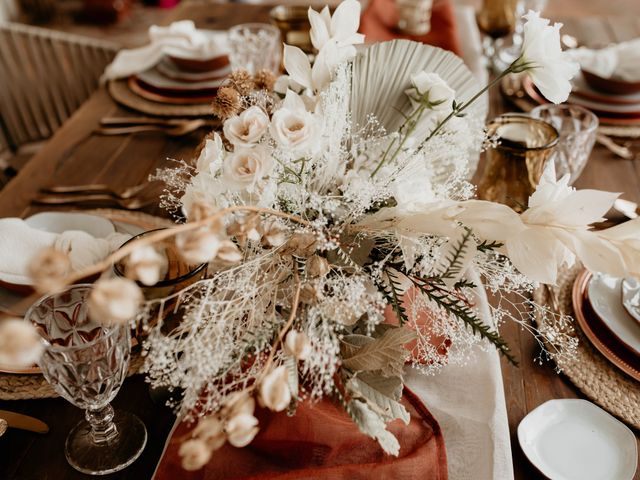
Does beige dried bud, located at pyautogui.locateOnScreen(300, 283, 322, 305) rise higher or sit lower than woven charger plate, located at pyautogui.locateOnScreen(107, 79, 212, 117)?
higher

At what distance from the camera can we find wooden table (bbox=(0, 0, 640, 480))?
2.10 ft

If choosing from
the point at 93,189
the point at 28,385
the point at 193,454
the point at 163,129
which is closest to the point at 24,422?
the point at 28,385

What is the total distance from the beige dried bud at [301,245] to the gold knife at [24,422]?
14.0 inches

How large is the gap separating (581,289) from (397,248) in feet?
1.15

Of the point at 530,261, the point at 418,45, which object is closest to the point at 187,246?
the point at 530,261

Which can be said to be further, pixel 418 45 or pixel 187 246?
pixel 418 45

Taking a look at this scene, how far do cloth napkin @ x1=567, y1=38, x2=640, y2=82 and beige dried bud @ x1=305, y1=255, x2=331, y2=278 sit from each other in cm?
93

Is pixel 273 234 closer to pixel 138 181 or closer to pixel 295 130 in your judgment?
pixel 295 130

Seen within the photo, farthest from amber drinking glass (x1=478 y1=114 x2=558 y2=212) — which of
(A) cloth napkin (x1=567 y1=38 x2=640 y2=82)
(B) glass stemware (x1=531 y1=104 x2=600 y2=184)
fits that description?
(A) cloth napkin (x1=567 y1=38 x2=640 y2=82)

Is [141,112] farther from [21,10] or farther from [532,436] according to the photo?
[21,10]

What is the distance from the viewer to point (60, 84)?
5.26ft

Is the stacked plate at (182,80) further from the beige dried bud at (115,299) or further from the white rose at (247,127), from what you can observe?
the beige dried bud at (115,299)

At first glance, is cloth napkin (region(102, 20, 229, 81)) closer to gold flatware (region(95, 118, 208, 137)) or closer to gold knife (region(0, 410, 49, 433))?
gold flatware (region(95, 118, 208, 137))

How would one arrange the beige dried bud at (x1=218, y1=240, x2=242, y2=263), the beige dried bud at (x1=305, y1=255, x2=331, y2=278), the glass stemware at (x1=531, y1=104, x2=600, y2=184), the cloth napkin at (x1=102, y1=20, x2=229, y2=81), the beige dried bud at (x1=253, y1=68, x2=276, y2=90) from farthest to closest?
the cloth napkin at (x1=102, y1=20, x2=229, y2=81), the glass stemware at (x1=531, y1=104, x2=600, y2=184), the beige dried bud at (x1=253, y1=68, x2=276, y2=90), the beige dried bud at (x1=305, y1=255, x2=331, y2=278), the beige dried bud at (x1=218, y1=240, x2=242, y2=263)
